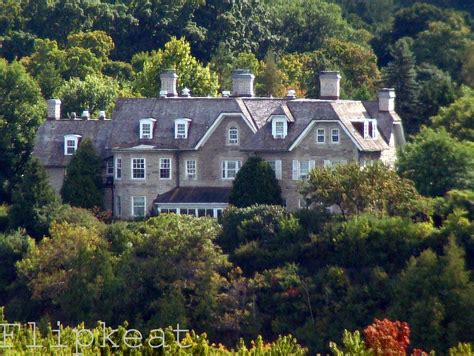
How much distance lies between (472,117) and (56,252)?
18.4 m

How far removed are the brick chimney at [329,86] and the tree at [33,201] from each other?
1090cm

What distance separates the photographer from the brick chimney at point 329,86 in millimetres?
79312

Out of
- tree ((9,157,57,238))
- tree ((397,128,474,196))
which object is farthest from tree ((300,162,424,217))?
tree ((9,157,57,238))

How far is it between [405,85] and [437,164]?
15.3 meters

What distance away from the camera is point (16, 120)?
281 ft

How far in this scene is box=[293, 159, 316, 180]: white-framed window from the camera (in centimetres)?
7519

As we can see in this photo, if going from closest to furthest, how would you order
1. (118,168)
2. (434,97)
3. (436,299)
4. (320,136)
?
(436,299) → (320,136) → (118,168) → (434,97)

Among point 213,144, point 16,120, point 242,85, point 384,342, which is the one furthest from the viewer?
point 16,120

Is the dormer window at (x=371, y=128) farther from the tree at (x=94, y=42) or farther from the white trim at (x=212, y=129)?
the tree at (x=94, y=42)

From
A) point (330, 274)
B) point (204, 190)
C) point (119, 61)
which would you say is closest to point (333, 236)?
point (330, 274)

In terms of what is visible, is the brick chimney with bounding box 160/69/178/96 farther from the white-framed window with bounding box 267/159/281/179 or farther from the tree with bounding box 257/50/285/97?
the tree with bounding box 257/50/285/97

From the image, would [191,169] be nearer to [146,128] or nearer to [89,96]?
[146,128]

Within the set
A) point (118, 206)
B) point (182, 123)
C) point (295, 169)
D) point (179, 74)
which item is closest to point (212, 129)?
point (182, 123)

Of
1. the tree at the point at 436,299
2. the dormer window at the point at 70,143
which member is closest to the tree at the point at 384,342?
the tree at the point at 436,299
